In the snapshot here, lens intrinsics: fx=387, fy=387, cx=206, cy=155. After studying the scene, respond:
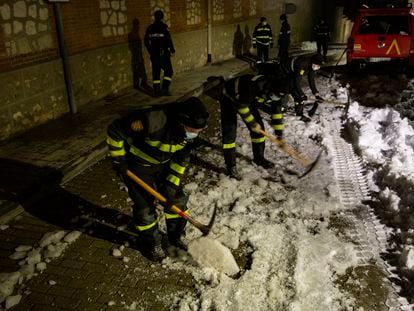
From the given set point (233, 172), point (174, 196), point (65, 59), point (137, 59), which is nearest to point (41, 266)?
point (174, 196)

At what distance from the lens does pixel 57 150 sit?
5797 millimetres

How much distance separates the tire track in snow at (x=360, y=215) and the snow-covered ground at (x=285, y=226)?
7cm

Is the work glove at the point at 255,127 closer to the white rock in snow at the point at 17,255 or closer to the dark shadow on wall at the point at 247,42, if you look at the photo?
the white rock in snow at the point at 17,255

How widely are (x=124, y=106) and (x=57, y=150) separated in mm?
2475

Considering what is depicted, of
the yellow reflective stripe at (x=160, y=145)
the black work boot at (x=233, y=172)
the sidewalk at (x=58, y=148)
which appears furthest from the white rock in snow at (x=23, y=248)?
the black work boot at (x=233, y=172)

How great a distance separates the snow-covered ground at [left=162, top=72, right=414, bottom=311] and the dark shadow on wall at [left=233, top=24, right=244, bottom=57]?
32.8 ft

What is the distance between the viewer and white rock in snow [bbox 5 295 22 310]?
319 centimetres

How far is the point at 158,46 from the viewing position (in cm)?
860

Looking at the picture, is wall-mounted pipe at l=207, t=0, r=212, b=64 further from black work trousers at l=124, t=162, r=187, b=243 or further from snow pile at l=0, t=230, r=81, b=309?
black work trousers at l=124, t=162, r=187, b=243

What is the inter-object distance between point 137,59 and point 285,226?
672 cm

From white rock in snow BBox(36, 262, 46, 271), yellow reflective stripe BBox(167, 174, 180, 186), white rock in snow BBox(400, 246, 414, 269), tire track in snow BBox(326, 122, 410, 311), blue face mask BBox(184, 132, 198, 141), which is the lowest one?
tire track in snow BBox(326, 122, 410, 311)

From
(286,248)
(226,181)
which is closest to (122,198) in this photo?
(226,181)

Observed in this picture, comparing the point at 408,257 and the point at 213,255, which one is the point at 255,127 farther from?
the point at 408,257

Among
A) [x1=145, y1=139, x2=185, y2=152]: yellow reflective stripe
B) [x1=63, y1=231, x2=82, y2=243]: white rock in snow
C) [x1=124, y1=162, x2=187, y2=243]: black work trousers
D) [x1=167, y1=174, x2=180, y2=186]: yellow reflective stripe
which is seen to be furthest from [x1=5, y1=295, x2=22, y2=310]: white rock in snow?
[x1=145, y1=139, x2=185, y2=152]: yellow reflective stripe
